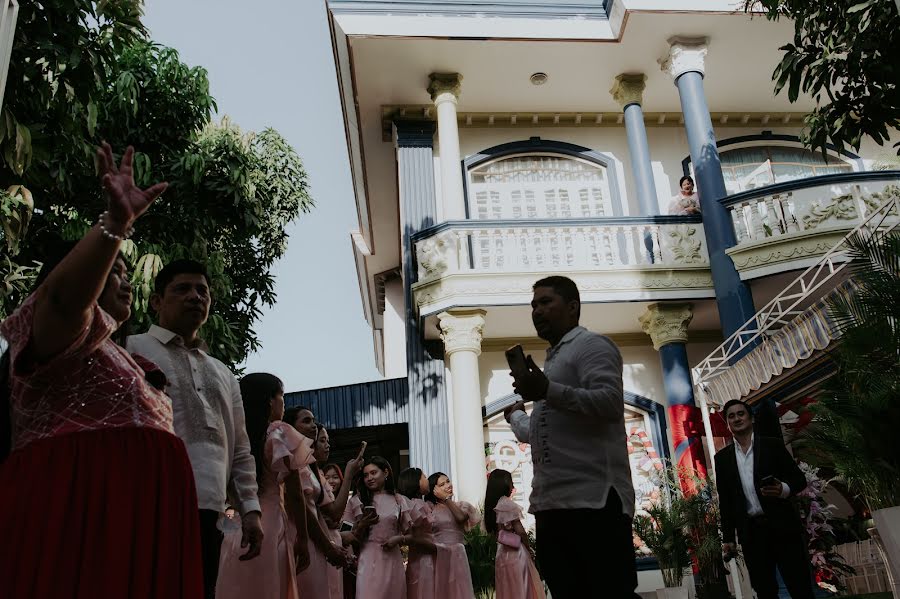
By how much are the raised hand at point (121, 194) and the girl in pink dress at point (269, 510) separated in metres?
1.69

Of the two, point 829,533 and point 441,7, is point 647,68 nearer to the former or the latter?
point 441,7

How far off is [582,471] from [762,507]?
7.36 ft

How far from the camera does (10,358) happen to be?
6.44 feet

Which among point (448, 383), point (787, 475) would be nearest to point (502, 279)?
point (448, 383)

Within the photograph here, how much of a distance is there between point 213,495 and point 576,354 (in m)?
1.43

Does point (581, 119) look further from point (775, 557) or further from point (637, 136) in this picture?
point (775, 557)

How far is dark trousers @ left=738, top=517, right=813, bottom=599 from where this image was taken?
4.39 m

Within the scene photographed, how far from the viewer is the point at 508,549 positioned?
23.6ft

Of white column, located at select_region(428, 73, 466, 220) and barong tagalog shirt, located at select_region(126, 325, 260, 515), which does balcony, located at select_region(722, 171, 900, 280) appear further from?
barong tagalog shirt, located at select_region(126, 325, 260, 515)

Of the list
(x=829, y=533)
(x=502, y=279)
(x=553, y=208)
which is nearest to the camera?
(x=829, y=533)

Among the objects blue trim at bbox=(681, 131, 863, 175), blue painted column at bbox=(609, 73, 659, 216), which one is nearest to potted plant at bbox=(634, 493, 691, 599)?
blue painted column at bbox=(609, 73, 659, 216)

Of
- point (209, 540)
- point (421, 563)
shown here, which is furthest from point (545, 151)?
point (209, 540)

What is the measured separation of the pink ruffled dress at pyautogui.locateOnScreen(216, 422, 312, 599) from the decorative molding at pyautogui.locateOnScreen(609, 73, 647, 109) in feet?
33.8

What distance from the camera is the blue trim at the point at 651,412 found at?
1159 centimetres
